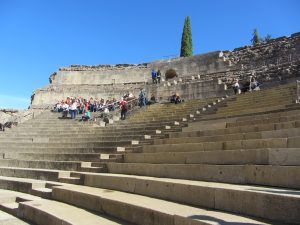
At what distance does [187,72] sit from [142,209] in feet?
86.8

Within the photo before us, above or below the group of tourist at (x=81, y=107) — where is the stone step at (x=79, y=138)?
below

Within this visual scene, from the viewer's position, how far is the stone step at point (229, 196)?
3.62 meters

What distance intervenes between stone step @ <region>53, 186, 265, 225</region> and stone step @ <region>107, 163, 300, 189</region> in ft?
2.87

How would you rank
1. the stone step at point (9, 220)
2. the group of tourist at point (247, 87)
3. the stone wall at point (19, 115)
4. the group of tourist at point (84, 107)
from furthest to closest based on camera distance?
1. the stone wall at point (19, 115)
2. the group of tourist at point (84, 107)
3. the group of tourist at point (247, 87)
4. the stone step at point (9, 220)

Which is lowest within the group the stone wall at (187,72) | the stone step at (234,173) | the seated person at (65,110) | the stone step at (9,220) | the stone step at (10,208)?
the stone step at (9,220)

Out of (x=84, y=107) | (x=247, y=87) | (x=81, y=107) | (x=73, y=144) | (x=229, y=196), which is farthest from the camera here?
(x=81, y=107)

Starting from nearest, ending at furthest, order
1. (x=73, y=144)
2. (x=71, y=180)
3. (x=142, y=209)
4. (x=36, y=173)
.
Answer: (x=142, y=209) → (x=71, y=180) → (x=36, y=173) → (x=73, y=144)

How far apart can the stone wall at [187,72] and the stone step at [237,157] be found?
40.5 ft

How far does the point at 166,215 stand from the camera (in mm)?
4109

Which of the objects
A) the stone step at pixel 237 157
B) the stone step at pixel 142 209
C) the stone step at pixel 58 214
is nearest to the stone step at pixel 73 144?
the stone step at pixel 237 157

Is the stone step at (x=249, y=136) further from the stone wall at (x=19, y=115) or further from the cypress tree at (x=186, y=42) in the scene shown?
the cypress tree at (x=186, y=42)

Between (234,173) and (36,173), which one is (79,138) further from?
(234,173)

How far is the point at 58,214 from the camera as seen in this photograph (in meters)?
5.22

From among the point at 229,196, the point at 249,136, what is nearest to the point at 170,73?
the point at 249,136
